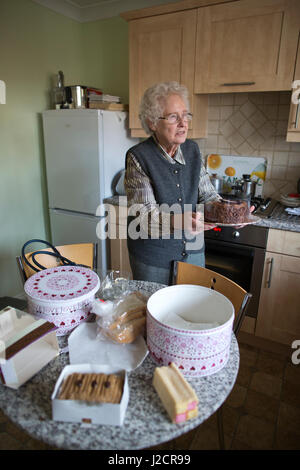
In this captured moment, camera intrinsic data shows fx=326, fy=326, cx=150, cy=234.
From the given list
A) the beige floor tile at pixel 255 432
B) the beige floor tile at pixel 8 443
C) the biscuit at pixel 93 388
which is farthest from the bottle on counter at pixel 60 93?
the beige floor tile at pixel 255 432

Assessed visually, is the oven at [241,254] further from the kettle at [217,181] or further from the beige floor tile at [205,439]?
the beige floor tile at [205,439]

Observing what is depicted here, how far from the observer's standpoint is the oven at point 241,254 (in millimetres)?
1883

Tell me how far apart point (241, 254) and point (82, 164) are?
1.26 metres

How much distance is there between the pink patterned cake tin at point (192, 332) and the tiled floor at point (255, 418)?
26.1 inches

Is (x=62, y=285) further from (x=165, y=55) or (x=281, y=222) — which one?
(x=165, y=55)

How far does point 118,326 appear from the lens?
0.87 meters

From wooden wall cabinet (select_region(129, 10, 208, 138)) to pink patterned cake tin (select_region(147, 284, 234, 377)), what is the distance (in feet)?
5.04

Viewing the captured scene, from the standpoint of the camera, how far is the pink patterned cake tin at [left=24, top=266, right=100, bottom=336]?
2.92 feet

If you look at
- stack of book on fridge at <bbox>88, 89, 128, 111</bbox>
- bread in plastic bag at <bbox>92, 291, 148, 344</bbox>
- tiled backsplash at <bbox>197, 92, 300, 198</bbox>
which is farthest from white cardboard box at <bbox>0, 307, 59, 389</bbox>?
tiled backsplash at <bbox>197, 92, 300, 198</bbox>

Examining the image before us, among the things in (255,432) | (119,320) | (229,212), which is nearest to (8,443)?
(119,320)

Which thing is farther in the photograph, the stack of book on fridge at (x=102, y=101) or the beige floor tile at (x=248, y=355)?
the stack of book on fridge at (x=102, y=101)

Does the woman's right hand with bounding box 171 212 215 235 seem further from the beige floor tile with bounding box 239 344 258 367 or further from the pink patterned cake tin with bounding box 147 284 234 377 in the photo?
the beige floor tile with bounding box 239 344 258 367

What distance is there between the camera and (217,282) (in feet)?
4.05
